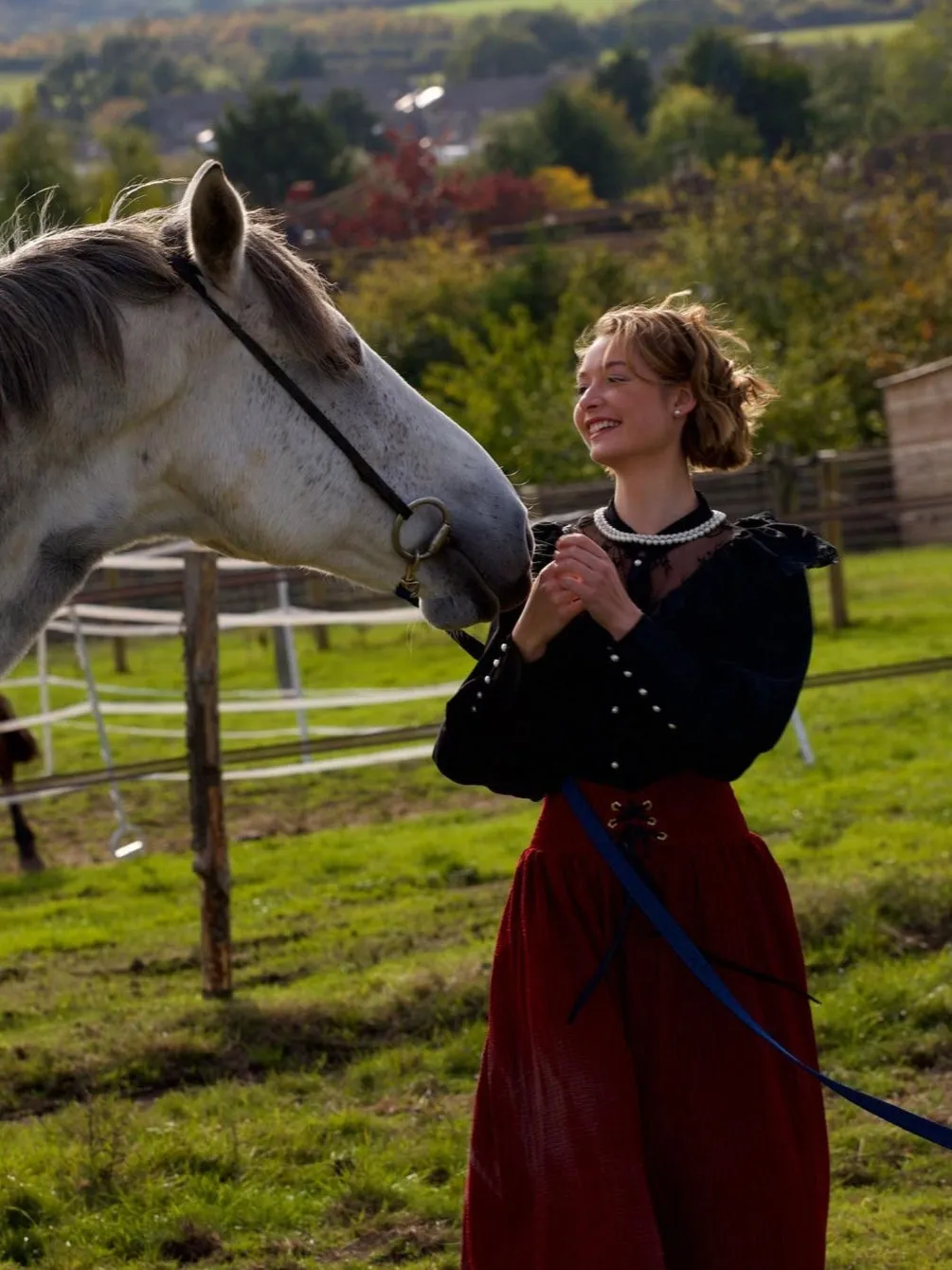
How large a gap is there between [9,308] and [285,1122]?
8.94ft

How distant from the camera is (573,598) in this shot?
8.62 ft

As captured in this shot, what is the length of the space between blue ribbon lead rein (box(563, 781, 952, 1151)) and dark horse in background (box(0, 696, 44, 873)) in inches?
229

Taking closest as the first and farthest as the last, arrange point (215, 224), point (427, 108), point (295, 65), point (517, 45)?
point (215, 224), point (427, 108), point (517, 45), point (295, 65)

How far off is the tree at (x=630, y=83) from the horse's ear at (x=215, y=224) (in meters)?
89.1

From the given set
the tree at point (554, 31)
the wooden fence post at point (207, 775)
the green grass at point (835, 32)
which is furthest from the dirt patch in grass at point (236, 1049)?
the tree at point (554, 31)

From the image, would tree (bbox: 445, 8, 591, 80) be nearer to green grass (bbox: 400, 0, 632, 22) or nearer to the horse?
green grass (bbox: 400, 0, 632, 22)

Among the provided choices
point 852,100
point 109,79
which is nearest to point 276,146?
point 852,100

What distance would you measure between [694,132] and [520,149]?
23.5 ft

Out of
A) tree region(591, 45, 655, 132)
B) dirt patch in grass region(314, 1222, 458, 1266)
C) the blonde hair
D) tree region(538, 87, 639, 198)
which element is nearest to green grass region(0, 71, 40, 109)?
tree region(591, 45, 655, 132)

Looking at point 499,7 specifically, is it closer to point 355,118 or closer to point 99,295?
point 355,118

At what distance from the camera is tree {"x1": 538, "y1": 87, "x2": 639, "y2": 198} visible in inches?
2781

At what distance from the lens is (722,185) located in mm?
34094

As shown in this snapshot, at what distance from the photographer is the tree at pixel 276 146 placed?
6122 centimetres

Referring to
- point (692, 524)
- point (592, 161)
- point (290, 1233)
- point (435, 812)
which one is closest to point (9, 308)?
point (692, 524)
